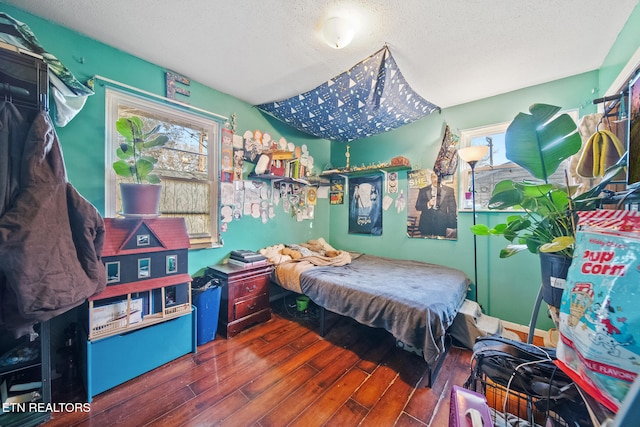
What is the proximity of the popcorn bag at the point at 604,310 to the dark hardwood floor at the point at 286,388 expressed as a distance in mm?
1089

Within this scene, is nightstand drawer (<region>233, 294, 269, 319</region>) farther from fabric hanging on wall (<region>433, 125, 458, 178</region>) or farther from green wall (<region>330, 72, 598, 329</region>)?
fabric hanging on wall (<region>433, 125, 458, 178</region>)

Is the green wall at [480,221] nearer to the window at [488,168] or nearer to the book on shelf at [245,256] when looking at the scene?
the window at [488,168]

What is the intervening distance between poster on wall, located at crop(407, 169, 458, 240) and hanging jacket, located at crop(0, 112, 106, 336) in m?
3.05

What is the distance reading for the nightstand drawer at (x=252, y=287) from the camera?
2.21 meters

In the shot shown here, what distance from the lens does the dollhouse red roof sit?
5.05ft

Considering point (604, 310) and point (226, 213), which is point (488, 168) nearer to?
point (604, 310)

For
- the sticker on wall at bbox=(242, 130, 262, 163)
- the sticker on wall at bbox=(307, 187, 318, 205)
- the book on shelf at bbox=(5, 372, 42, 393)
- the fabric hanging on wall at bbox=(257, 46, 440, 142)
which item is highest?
the fabric hanging on wall at bbox=(257, 46, 440, 142)

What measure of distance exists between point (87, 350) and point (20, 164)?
1.14m

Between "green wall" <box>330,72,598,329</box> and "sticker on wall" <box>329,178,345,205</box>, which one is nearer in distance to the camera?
"green wall" <box>330,72,598,329</box>

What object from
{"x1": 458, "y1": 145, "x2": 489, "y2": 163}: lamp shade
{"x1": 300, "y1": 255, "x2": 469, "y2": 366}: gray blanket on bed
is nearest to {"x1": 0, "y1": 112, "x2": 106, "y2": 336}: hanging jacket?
{"x1": 300, "y1": 255, "x2": 469, "y2": 366}: gray blanket on bed

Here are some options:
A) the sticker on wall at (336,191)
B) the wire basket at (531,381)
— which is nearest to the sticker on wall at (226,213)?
the sticker on wall at (336,191)

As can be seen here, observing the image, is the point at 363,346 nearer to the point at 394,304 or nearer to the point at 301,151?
the point at 394,304

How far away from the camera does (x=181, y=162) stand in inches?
88.6

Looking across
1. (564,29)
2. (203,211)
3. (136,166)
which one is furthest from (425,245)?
(136,166)
